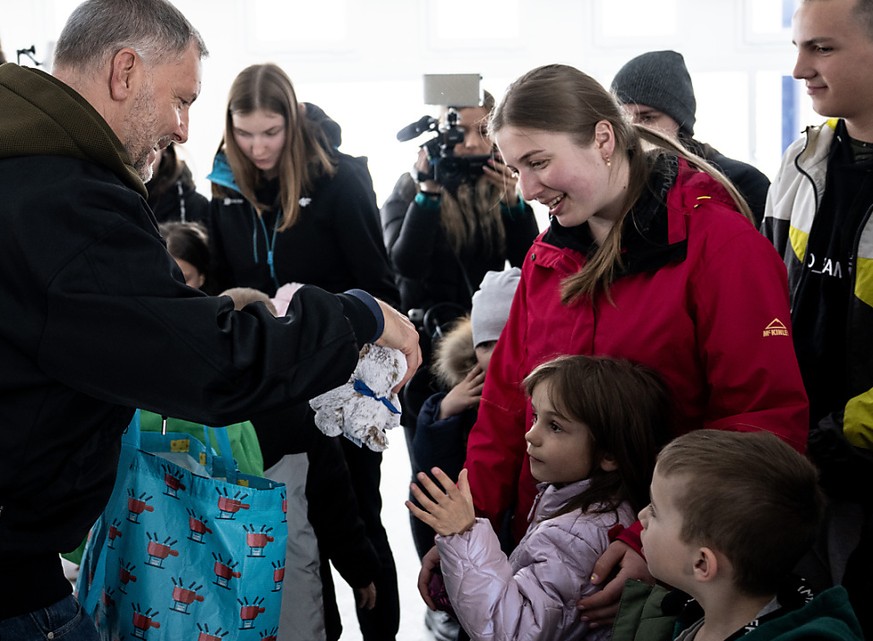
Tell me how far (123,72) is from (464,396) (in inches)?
49.0

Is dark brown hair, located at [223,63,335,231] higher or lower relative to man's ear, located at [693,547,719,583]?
higher

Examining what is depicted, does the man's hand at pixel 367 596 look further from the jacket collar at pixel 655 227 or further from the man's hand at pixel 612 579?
the jacket collar at pixel 655 227

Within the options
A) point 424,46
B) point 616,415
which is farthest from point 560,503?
point 424,46

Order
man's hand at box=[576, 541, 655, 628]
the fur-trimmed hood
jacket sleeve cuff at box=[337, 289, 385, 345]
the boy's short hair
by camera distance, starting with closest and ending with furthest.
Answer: the boy's short hair → jacket sleeve cuff at box=[337, 289, 385, 345] → man's hand at box=[576, 541, 655, 628] → the fur-trimmed hood

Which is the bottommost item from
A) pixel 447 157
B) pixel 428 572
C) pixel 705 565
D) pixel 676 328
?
pixel 428 572

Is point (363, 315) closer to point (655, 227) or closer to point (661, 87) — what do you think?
point (655, 227)

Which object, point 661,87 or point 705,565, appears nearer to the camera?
point 705,565

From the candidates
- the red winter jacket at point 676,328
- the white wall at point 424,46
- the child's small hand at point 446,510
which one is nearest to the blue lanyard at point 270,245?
the red winter jacket at point 676,328

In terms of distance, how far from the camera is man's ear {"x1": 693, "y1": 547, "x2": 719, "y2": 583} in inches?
52.0

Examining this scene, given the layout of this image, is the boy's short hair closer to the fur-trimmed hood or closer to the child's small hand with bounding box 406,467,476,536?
the child's small hand with bounding box 406,467,476,536

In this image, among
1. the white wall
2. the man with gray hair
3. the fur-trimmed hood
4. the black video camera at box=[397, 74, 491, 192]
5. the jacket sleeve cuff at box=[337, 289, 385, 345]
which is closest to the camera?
the man with gray hair

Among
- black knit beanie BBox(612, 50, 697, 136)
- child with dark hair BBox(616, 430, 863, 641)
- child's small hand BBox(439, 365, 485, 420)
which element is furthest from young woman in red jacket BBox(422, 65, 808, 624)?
black knit beanie BBox(612, 50, 697, 136)

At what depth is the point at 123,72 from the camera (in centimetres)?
137

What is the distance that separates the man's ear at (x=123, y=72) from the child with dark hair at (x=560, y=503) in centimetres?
74
